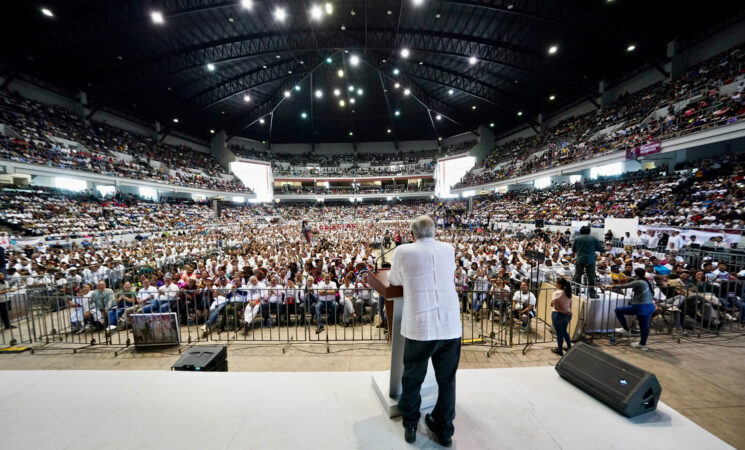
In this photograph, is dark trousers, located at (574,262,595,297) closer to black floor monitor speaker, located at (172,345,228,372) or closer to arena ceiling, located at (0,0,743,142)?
black floor monitor speaker, located at (172,345,228,372)

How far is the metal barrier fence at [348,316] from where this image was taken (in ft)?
16.3

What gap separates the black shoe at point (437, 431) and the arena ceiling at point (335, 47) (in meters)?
21.0

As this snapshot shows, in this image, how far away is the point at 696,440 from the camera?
2127mm

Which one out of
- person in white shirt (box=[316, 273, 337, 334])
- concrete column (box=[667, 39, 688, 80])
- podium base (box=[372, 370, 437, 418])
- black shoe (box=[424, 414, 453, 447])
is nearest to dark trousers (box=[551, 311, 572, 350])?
podium base (box=[372, 370, 437, 418])

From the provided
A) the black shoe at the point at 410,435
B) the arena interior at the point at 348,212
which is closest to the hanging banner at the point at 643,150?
the arena interior at the point at 348,212

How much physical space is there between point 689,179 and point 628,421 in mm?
20751

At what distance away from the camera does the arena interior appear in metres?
2.55

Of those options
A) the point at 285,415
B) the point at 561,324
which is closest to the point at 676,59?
the point at 561,324

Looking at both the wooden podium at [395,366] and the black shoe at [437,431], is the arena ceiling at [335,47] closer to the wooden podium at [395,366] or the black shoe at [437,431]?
the wooden podium at [395,366]

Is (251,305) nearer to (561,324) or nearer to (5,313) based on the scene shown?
(5,313)

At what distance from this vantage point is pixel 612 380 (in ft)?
8.38

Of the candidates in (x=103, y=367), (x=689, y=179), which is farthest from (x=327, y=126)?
(x=103, y=367)

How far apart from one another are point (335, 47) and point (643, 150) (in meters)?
23.2

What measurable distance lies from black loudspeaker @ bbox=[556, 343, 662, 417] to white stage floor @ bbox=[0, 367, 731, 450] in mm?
89
